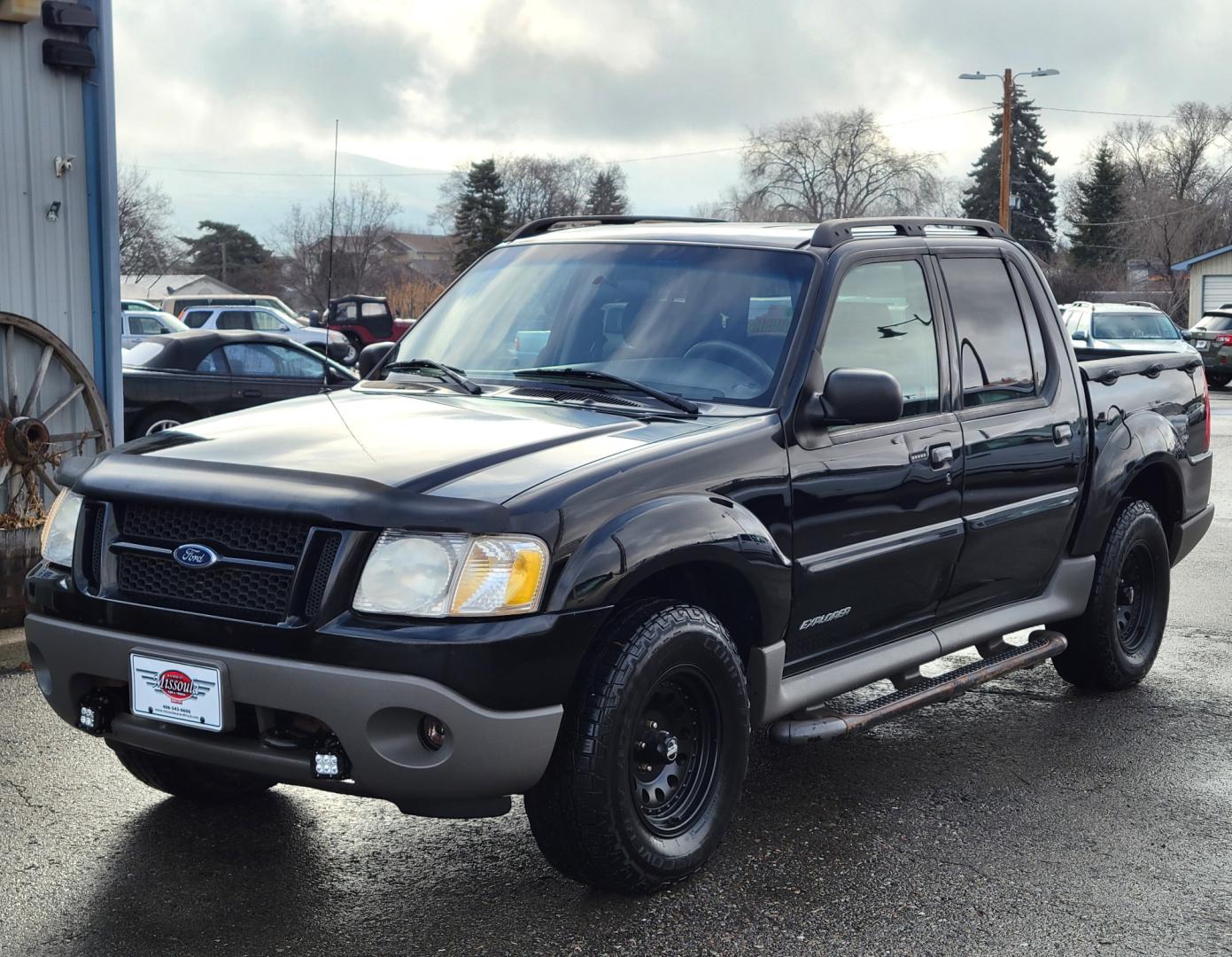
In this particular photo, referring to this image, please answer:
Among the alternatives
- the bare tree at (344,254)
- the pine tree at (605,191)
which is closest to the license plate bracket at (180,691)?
the bare tree at (344,254)

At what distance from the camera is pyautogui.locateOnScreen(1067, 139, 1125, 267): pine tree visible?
7706cm

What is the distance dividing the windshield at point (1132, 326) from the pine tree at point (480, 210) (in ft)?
169

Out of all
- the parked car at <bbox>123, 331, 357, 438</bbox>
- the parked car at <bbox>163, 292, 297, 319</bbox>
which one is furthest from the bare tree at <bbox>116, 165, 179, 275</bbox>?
the parked car at <bbox>123, 331, 357, 438</bbox>

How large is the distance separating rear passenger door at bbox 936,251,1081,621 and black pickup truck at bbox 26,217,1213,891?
2 cm

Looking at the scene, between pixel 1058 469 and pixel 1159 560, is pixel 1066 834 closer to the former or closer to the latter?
pixel 1058 469

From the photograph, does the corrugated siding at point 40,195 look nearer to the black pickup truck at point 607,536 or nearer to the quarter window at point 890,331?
the black pickup truck at point 607,536

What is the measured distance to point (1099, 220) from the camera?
3046 inches

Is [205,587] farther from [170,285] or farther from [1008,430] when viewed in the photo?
[170,285]

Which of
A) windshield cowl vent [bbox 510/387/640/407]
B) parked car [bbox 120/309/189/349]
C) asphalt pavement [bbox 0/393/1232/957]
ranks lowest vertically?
parked car [bbox 120/309/189/349]

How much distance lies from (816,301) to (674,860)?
5.85 ft

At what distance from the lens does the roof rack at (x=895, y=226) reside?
475 cm

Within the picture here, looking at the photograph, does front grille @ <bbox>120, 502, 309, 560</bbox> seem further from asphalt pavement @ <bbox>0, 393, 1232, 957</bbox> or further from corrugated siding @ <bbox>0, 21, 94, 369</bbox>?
corrugated siding @ <bbox>0, 21, 94, 369</bbox>

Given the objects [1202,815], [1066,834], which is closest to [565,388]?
[1066,834]

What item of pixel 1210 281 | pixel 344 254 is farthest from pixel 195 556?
pixel 344 254
